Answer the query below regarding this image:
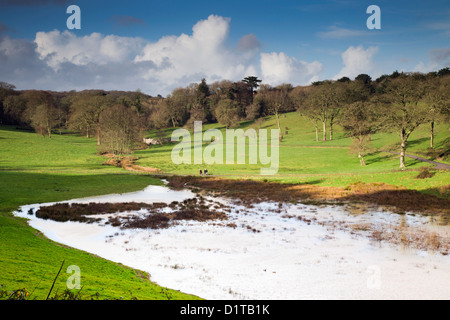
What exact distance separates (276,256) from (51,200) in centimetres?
2976

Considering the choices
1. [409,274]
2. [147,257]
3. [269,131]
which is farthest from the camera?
[269,131]

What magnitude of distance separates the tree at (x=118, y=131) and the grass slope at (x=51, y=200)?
5.37m

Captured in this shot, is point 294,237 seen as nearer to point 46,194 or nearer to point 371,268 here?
point 371,268

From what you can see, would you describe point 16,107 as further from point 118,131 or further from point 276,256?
point 276,256

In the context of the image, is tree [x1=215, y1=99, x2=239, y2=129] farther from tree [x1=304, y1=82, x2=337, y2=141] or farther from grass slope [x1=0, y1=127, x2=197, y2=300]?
grass slope [x1=0, y1=127, x2=197, y2=300]

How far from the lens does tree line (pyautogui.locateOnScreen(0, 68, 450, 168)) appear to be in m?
61.2

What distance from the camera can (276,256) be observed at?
2095 centimetres

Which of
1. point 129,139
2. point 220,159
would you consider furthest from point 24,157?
point 220,159

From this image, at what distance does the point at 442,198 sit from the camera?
3638cm

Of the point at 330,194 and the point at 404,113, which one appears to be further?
the point at 404,113

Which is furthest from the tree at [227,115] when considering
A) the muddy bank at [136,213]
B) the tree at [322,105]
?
the muddy bank at [136,213]

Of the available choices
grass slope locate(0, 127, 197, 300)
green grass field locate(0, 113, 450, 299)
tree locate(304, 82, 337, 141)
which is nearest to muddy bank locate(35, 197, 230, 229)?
green grass field locate(0, 113, 450, 299)

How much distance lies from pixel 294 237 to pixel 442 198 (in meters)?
22.4

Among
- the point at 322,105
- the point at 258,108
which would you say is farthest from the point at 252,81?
the point at 322,105
